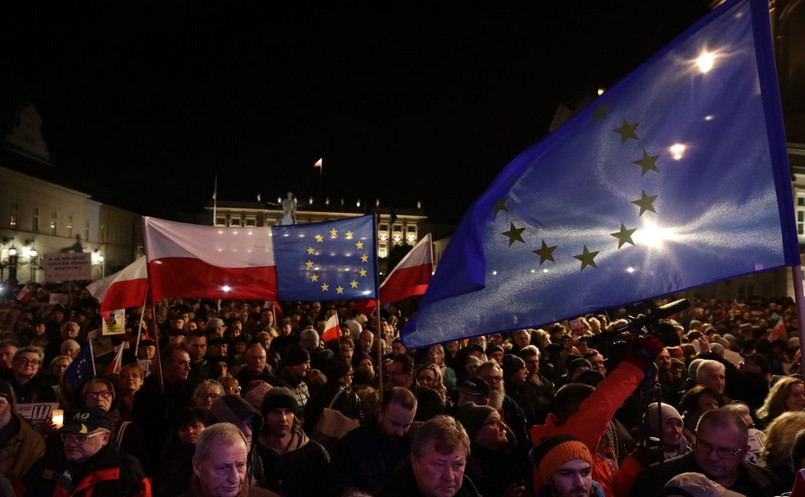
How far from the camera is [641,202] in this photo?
384 centimetres

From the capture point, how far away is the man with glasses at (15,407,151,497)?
12.6 ft

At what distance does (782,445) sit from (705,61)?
2.20m

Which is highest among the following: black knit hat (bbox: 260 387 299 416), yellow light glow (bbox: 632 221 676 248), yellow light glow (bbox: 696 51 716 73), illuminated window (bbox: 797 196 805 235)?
illuminated window (bbox: 797 196 805 235)

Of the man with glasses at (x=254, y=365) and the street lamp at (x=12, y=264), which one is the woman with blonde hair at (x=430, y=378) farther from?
the street lamp at (x=12, y=264)

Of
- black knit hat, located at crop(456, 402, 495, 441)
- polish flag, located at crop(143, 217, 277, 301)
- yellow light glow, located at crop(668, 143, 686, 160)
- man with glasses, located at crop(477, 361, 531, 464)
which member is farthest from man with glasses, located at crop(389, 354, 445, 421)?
yellow light glow, located at crop(668, 143, 686, 160)

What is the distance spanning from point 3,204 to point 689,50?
167 feet

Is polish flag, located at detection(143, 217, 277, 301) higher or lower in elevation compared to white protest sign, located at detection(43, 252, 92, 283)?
lower

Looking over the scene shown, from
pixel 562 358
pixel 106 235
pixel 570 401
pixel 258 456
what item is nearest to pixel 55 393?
pixel 258 456

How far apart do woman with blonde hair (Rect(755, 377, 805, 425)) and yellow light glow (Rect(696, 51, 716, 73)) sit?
2.90m

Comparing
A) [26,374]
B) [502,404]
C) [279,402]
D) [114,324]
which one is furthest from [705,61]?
[114,324]

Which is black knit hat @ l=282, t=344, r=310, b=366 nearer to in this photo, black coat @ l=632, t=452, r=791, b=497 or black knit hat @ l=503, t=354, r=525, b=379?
black knit hat @ l=503, t=354, r=525, b=379

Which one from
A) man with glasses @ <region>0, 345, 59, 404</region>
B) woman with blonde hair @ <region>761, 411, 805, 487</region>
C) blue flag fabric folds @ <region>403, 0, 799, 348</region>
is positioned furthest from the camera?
man with glasses @ <region>0, 345, 59, 404</region>

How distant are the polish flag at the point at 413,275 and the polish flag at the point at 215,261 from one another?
2328 millimetres

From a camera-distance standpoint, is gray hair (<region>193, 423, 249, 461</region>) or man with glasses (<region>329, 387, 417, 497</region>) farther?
man with glasses (<region>329, 387, 417, 497</region>)
